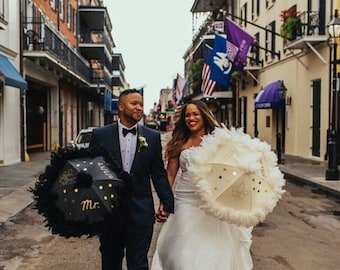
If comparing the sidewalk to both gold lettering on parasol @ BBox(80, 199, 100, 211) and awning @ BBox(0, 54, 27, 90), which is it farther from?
gold lettering on parasol @ BBox(80, 199, 100, 211)

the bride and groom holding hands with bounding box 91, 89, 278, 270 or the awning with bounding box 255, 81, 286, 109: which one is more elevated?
the awning with bounding box 255, 81, 286, 109

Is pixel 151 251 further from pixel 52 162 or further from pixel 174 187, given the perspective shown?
pixel 52 162

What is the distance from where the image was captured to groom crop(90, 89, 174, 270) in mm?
3639

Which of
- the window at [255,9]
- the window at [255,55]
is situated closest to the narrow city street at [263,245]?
the window at [255,55]

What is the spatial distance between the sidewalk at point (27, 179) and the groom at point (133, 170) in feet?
12.0

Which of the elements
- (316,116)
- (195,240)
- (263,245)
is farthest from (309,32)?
(195,240)

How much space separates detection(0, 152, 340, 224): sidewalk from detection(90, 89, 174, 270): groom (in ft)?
12.0

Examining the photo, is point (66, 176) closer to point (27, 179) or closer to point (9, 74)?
point (27, 179)

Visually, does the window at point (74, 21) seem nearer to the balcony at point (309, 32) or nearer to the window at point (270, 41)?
the window at point (270, 41)

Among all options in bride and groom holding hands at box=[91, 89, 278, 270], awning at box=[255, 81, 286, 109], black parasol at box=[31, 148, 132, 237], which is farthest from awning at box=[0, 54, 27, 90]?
black parasol at box=[31, 148, 132, 237]

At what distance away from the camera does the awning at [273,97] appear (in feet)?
75.6

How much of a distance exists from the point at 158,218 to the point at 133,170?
2.01ft

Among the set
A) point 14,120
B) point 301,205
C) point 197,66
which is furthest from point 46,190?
point 197,66

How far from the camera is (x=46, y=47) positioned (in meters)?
20.7
